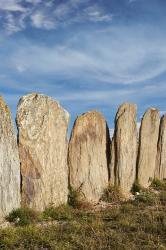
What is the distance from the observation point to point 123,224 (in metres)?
11.9

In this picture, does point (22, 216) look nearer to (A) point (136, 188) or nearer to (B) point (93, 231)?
(B) point (93, 231)

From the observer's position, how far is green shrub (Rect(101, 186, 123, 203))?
645 inches

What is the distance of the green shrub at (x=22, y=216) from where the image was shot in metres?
12.5

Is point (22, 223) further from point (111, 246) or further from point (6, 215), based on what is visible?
point (111, 246)

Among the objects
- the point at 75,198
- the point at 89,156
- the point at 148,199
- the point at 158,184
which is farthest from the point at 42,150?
the point at 158,184

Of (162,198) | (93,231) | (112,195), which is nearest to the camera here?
(93,231)

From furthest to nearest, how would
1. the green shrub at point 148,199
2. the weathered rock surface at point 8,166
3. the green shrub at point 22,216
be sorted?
the green shrub at point 148,199, the weathered rock surface at point 8,166, the green shrub at point 22,216

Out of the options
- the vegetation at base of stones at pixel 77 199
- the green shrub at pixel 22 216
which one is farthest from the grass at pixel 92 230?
the vegetation at base of stones at pixel 77 199

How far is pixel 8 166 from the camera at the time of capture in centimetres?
1298

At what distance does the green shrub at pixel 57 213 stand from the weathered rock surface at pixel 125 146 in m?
4.10

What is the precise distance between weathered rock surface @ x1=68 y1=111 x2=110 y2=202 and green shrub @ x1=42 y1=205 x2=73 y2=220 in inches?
77.1

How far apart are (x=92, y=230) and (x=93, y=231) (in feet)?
0.39

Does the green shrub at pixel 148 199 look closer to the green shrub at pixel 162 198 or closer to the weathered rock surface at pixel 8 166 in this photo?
the green shrub at pixel 162 198

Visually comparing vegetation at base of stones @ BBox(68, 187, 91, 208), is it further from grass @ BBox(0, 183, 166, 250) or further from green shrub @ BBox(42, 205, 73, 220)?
green shrub @ BBox(42, 205, 73, 220)
